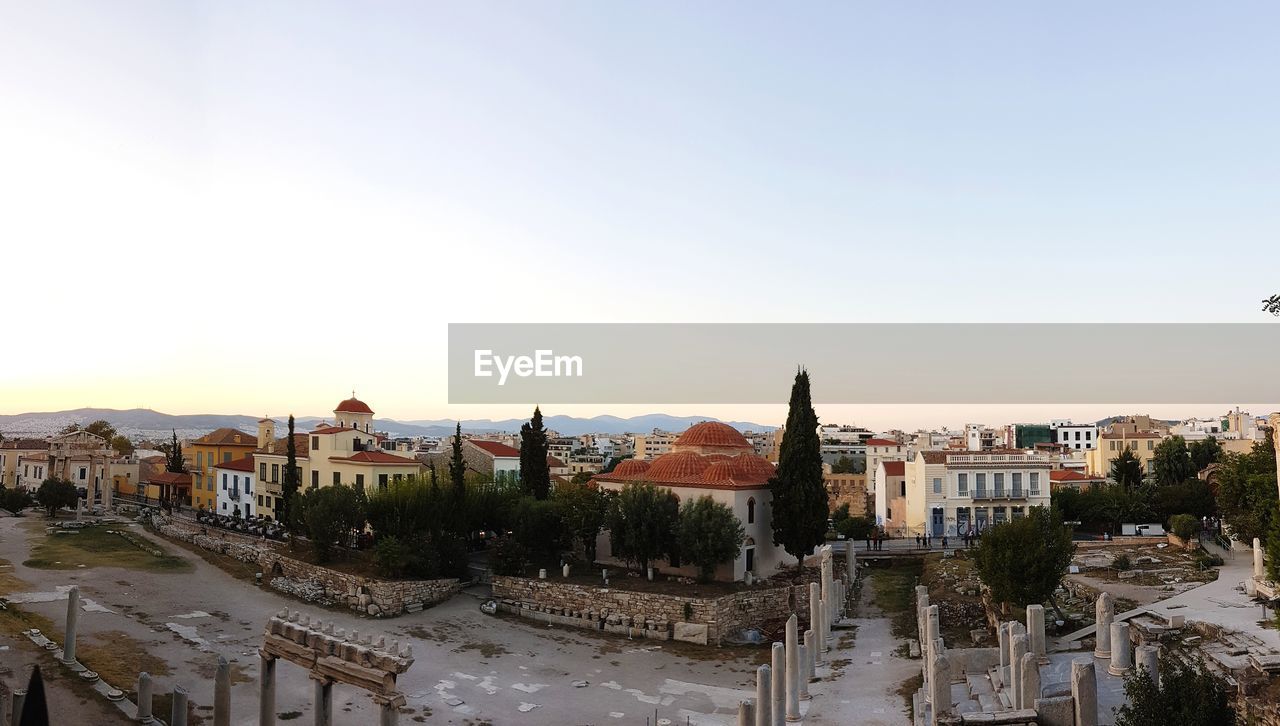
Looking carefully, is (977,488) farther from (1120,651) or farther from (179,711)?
(179,711)

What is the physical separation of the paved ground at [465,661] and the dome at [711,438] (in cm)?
1193

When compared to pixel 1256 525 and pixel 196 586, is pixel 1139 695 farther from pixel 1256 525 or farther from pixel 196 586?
pixel 196 586

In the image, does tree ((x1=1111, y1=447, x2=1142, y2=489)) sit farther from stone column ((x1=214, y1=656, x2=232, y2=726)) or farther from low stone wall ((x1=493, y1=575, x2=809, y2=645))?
stone column ((x1=214, y1=656, x2=232, y2=726))

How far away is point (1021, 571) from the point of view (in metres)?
23.5

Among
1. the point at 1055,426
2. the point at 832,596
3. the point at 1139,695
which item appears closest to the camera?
the point at 1139,695

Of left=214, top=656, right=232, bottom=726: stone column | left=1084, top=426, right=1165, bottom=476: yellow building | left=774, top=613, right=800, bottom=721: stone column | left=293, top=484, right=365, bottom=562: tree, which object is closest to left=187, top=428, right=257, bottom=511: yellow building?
left=293, top=484, right=365, bottom=562: tree

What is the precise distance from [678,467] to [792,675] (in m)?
17.3

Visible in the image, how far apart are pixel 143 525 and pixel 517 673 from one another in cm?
3693

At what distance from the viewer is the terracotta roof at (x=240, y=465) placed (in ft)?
179

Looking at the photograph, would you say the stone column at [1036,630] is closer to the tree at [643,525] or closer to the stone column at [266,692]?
the tree at [643,525]

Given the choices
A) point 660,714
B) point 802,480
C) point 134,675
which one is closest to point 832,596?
point 802,480

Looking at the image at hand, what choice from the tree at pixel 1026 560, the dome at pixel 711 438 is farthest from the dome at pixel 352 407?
the tree at pixel 1026 560

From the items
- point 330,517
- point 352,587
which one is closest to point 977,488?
point 352,587

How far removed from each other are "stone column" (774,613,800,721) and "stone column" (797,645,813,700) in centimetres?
94
